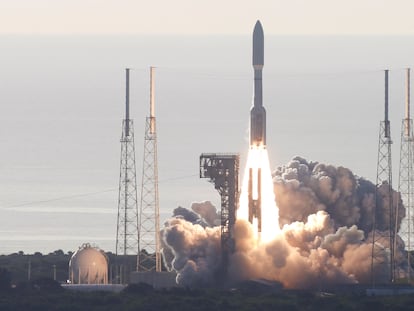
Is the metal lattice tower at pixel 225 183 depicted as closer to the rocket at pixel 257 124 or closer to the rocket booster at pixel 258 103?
the rocket at pixel 257 124

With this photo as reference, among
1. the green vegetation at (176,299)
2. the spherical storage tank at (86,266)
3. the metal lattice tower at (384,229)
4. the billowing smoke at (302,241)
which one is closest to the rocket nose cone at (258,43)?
the metal lattice tower at (384,229)

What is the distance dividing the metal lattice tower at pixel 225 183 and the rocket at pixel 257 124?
5.92ft

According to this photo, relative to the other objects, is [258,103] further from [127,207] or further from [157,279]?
[127,207]

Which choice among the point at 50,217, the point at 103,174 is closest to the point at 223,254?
the point at 50,217

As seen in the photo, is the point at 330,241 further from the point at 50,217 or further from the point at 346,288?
the point at 50,217

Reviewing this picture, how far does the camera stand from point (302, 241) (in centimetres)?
10350

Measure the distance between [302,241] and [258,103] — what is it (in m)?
6.31

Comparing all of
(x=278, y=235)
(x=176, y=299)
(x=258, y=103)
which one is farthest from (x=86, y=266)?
(x=258, y=103)

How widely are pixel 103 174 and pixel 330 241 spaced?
318 ft

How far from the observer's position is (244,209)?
105m


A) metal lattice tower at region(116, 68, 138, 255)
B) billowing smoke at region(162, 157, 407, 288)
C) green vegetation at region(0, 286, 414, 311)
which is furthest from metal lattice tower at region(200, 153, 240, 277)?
metal lattice tower at region(116, 68, 138, 255)

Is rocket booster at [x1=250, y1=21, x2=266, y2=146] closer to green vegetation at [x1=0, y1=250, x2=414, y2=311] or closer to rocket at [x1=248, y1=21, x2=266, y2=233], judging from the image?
rocket at [x1=248, y1=21, x2=266, y2=233]

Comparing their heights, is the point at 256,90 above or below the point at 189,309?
above

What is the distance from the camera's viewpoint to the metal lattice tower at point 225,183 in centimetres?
10100
